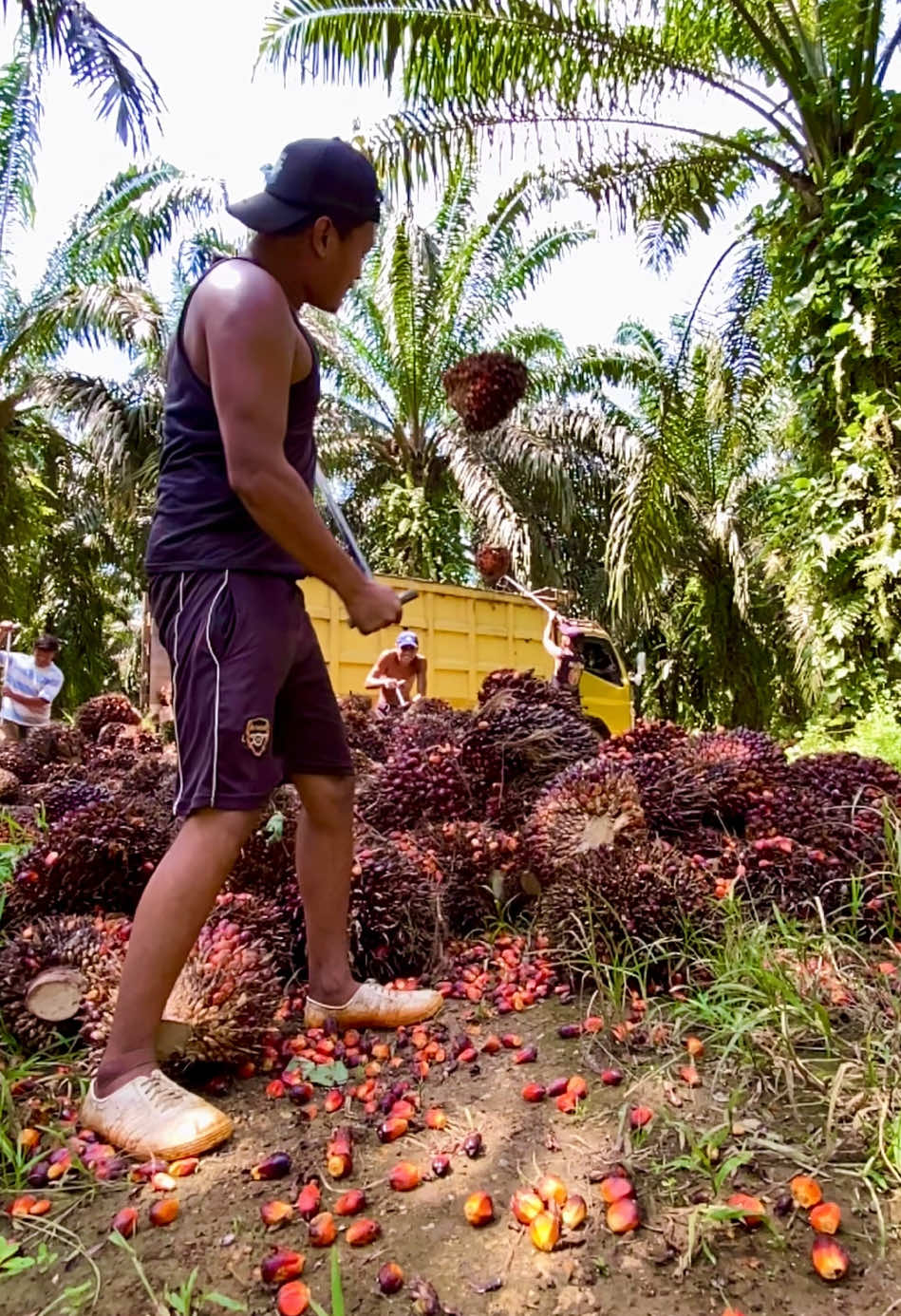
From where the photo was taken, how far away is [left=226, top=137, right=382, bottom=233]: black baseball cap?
190cm

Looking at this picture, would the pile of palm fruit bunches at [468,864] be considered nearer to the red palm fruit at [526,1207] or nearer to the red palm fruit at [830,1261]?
the red palm fruit at [526,1207]

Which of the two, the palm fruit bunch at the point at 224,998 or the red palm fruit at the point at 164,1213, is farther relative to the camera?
the palm fruit bunch at the point at 224,998

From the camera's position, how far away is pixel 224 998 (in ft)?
6.09

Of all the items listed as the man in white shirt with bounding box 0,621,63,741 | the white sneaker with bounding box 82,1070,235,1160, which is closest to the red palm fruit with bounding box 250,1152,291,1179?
the white sneaker with bounding box 82,1070,235,1160

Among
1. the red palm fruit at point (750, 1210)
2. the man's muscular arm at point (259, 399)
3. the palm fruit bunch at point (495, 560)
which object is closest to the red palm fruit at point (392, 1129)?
the red palm fruit at point (750, 1210)

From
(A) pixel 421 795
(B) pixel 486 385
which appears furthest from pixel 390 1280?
(B) pixel 486 385

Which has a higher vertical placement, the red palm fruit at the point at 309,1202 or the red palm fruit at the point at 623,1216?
the red palm fruit at the point at 623,1216

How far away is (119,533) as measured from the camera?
551 inches

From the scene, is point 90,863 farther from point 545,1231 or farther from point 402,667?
point 402,667

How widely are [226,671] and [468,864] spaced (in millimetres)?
1108

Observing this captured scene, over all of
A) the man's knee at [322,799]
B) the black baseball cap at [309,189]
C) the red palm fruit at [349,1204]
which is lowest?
the red palm fruit at [349,1204]

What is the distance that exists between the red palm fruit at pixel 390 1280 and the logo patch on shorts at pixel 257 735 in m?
0.85

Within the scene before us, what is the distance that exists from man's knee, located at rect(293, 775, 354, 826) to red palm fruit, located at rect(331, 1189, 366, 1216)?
77cm

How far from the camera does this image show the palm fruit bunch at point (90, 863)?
228cm
